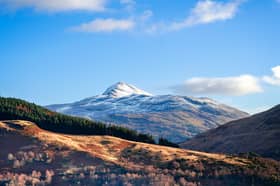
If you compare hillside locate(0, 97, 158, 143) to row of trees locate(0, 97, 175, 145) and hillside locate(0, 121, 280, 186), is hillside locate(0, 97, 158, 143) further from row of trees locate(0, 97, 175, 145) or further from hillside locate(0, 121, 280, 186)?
hillside locate(0, 121, 280, 186)

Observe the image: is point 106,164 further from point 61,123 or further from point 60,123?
point 60,123

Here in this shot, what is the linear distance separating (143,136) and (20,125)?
38.6 metres

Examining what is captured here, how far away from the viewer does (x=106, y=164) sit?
385ft

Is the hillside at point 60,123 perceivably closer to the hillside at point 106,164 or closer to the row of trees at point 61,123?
the row of trees at point 61,123

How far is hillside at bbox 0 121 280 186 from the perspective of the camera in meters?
108

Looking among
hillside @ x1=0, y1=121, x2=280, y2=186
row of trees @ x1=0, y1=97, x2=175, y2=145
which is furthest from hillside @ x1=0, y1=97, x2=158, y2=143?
hillside @ x1=0, y1=121, x2=280, y2=186

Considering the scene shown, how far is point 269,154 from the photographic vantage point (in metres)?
164

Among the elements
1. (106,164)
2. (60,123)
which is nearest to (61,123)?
(60,123)

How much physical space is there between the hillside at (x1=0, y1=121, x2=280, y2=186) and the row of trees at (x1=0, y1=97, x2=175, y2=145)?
5983mm

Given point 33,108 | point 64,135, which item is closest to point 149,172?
point 64,135

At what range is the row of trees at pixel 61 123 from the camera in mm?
147875

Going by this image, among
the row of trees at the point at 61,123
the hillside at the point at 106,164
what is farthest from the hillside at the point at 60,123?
the hillside at the point at 106,164

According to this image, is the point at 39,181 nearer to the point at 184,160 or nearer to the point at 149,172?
the point at 149,172

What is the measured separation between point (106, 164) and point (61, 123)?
35.4 m
